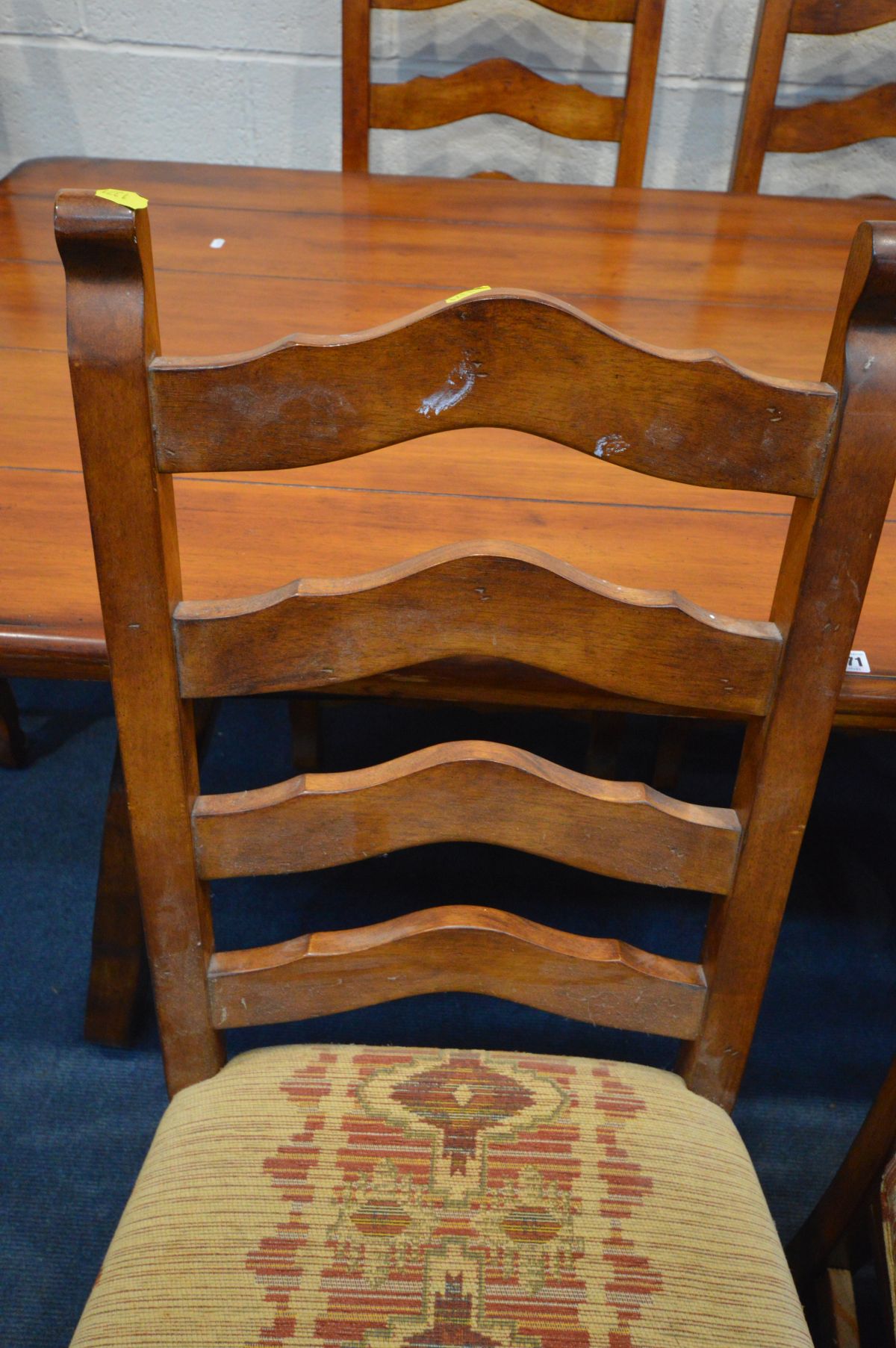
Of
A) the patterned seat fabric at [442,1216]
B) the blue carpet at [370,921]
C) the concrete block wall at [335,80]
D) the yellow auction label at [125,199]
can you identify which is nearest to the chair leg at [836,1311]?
the blue carpet at [370,921]

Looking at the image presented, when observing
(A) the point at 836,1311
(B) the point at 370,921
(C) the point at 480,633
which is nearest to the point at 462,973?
(C) the point at 480,633

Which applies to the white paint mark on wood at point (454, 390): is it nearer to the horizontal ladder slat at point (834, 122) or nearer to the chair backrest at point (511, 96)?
the chair backrest at point (511, 96)

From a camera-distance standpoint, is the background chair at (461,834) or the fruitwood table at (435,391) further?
the fruitwood table at (435,391)

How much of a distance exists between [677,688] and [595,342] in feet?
0.67

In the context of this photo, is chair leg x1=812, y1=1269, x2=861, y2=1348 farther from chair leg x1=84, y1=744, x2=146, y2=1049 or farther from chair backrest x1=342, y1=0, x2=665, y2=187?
chair backrest x1=342, y1=0, x2=665, y2=187

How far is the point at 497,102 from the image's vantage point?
1.62m

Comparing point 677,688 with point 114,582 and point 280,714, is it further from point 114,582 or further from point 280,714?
point 280,714

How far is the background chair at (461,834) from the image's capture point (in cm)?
54

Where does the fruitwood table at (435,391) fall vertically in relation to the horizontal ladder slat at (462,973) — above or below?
above

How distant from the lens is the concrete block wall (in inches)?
82.1

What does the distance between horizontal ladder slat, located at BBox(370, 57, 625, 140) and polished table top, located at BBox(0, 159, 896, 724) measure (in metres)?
0.09

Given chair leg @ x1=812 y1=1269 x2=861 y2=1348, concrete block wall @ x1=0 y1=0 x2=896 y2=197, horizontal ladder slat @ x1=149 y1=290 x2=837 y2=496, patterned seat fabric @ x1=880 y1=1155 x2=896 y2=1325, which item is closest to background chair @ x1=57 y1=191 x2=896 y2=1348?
horizontal ladder slat @ x1=149 y1=290 x2=837 y2=496

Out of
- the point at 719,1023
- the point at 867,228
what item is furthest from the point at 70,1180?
the point at 867,228

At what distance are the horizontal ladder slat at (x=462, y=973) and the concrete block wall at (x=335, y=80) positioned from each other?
189 centimetres
